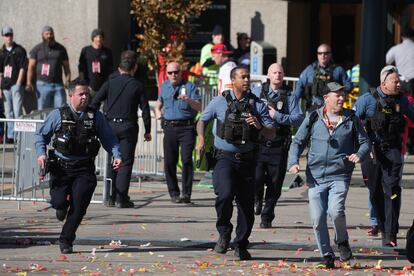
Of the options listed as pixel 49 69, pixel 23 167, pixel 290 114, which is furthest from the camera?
pixel 49 69

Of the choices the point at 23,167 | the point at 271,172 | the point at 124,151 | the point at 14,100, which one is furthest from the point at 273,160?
the point at 14,100

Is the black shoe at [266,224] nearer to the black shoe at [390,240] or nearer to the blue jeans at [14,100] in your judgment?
the black shoe at [390,240]

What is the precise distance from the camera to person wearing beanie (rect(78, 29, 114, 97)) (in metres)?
21.6

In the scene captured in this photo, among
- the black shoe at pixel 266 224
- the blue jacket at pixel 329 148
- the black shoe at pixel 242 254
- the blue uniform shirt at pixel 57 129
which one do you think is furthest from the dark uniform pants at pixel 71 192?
the black shoe at pixel 266 224

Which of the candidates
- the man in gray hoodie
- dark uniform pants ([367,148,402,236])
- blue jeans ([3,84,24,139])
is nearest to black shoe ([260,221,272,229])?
dark uniform pants ([367,148,402,236])

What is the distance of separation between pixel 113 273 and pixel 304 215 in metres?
4.43

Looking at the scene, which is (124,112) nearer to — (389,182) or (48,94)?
(389,182)

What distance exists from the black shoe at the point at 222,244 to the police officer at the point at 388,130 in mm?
1606

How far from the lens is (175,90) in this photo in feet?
55.1

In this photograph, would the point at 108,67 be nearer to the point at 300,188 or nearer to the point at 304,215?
the point at 300,188

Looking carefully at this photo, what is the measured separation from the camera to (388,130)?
13266mm

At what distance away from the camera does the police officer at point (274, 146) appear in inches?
574

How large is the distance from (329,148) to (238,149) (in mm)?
921

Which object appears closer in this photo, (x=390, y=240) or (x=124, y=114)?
(x=390, y=240)
